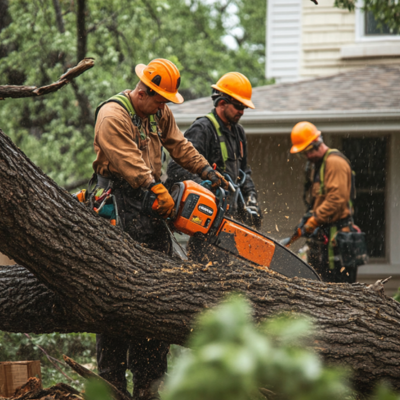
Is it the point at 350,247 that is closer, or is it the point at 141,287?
the point at 141,287

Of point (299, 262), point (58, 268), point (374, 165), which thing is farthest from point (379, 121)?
point (58, 268)

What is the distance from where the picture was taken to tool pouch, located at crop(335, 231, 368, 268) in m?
5.48

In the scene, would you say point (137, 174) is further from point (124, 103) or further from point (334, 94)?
point (334, 94)

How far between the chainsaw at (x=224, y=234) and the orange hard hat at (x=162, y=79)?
0.62 meters

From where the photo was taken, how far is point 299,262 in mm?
3613

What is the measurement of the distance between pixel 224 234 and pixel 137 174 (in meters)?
0.76

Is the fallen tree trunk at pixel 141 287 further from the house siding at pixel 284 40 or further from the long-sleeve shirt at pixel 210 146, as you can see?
the house siding at pixel 284 40

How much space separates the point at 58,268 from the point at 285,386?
6.52ft

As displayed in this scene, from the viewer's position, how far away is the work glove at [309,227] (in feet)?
18.5

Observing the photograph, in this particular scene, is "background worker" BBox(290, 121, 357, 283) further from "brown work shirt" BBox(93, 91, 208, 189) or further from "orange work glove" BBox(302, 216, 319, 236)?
"brown work shirt" BBox(93, 91, 208, 189)

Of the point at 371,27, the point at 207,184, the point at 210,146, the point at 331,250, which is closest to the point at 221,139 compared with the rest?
the point at 210,146

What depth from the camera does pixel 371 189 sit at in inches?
338

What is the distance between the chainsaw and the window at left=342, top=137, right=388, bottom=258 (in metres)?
5.37

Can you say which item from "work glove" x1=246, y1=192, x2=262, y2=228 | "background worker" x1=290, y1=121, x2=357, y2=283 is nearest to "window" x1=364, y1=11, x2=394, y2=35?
"background worker" x1=290, y1=121, x2=357, y2=283
